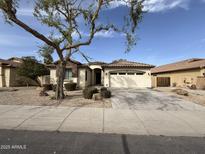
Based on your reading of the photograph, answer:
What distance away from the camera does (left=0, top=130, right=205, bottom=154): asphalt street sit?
428 cm

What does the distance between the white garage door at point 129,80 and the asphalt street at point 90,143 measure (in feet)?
57.0

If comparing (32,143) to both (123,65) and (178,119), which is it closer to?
(178,119)

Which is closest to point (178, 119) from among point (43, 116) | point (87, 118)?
point (87, 118)

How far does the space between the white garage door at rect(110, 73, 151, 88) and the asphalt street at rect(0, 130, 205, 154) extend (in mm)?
17371

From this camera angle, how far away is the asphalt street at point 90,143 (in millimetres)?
4277

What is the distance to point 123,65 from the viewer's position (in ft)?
74.6

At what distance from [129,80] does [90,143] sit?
18574 millimetres

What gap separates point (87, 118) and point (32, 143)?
3.18 meters

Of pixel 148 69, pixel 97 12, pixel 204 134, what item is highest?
pixel 97 12

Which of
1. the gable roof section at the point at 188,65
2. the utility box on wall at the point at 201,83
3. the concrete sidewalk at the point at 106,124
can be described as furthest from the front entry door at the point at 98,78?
the concrete sidewalk at the point at 106,124

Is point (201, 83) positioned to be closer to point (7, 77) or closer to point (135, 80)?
point (135, 80)

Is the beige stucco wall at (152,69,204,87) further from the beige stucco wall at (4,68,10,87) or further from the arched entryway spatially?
the beige stucco wall at (4,68,10,87)

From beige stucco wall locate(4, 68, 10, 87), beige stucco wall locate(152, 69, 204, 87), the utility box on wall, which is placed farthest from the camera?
beige stucco wall locate(4, 68, 10, 87)

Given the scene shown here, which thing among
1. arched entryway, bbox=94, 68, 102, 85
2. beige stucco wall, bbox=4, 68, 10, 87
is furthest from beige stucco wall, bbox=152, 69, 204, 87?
beige stucco wall, bbox=4, 68, 10, 87
